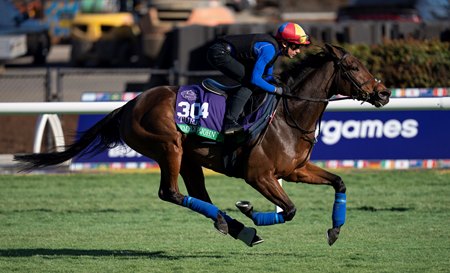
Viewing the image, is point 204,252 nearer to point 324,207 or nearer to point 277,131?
point 277,131

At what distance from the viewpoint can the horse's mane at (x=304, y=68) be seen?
26.1 feet

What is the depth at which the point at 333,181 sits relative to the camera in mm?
7738

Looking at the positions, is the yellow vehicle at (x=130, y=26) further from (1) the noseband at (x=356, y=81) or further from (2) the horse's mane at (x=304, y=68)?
(1) the noseband at (x=356, y=81)

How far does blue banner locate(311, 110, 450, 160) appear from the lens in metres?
12.1

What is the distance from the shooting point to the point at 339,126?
12.2 metres

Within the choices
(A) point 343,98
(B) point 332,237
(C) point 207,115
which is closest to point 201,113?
(C) point 207,115

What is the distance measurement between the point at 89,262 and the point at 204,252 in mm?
991

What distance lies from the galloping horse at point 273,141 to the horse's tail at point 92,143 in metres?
0.17

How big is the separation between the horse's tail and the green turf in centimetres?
74

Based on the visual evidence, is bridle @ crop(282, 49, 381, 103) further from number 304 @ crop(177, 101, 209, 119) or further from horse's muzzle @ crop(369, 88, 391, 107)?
number 304 @ crop(177, 101, 209, 119)

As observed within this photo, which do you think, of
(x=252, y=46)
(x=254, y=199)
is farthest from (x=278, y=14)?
(x=252, y=46)

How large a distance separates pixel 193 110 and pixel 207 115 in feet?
0.44

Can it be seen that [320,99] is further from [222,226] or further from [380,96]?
[222,226]

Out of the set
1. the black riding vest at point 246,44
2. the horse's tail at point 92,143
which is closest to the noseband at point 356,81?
the black riding vest at point 246,44
